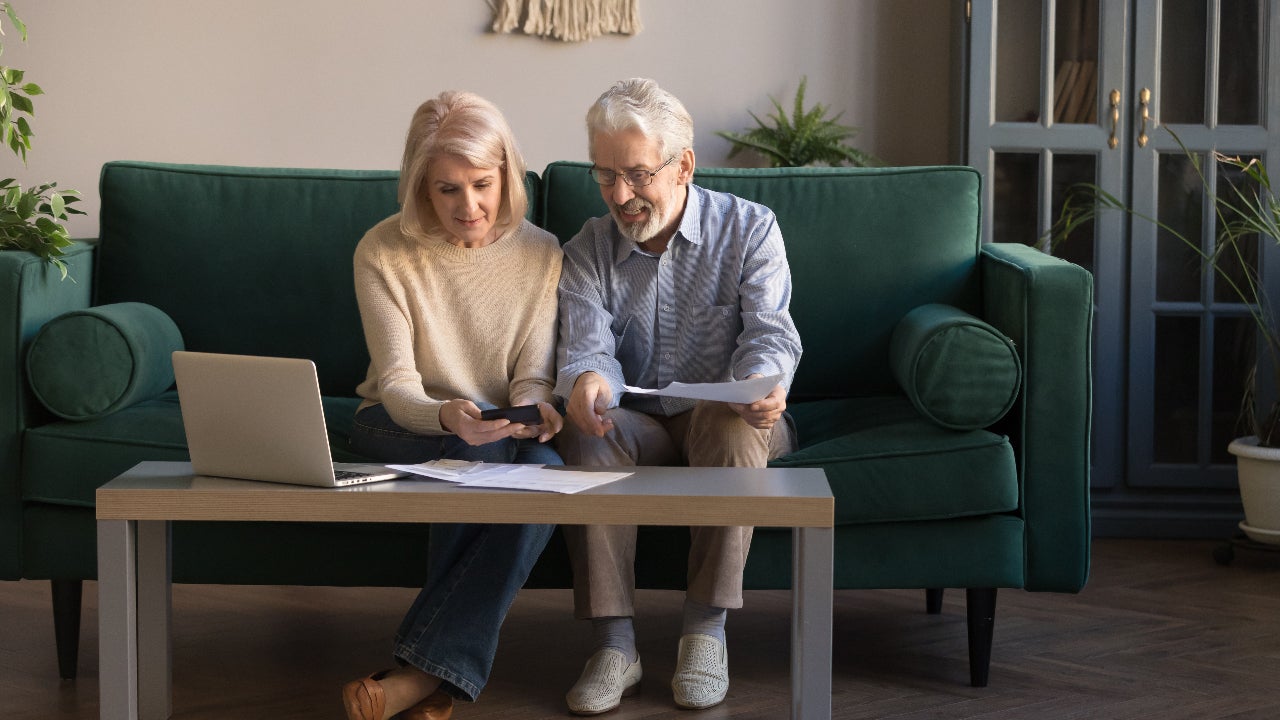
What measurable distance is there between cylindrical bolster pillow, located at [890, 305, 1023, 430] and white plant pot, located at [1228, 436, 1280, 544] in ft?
4.39

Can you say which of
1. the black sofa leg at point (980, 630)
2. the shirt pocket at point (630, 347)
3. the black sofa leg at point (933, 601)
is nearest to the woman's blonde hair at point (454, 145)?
the shirt pocket at point (630, 347)

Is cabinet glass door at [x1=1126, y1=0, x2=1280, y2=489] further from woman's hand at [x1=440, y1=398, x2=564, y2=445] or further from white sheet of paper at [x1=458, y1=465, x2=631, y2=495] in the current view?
white sheet of paper at [x1=458, y1=465, x2=631, y2=495]

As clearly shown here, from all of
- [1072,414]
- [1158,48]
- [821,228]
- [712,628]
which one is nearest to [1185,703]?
[1072,414]

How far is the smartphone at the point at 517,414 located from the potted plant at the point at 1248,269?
1914 mm

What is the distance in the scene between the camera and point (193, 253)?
2.78 meters

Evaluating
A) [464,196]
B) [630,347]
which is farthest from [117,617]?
[630,347]

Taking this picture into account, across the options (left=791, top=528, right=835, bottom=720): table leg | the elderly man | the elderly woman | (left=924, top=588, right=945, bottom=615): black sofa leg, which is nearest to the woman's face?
the elderly woman

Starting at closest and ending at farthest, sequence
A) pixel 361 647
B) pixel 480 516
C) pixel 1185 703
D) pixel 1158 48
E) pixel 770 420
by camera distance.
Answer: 1. pixel 480 516
2. pixel 770 420
3. pixel 1185 703
4. pixel 361 647
5. pixel 1158 48

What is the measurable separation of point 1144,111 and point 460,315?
2.17m

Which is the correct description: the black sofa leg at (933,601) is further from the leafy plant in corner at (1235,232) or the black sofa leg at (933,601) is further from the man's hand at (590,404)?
the leafy plant in corner at (1235,232)

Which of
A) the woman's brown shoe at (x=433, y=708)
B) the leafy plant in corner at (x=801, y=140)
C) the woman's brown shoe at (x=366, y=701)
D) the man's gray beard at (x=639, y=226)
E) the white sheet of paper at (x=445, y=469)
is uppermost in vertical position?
the leafy plant in corner at (x=801, y=140)

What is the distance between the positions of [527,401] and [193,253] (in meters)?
1.00

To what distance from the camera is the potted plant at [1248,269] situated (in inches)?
127

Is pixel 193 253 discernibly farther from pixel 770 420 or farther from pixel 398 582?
pixel 770 420
